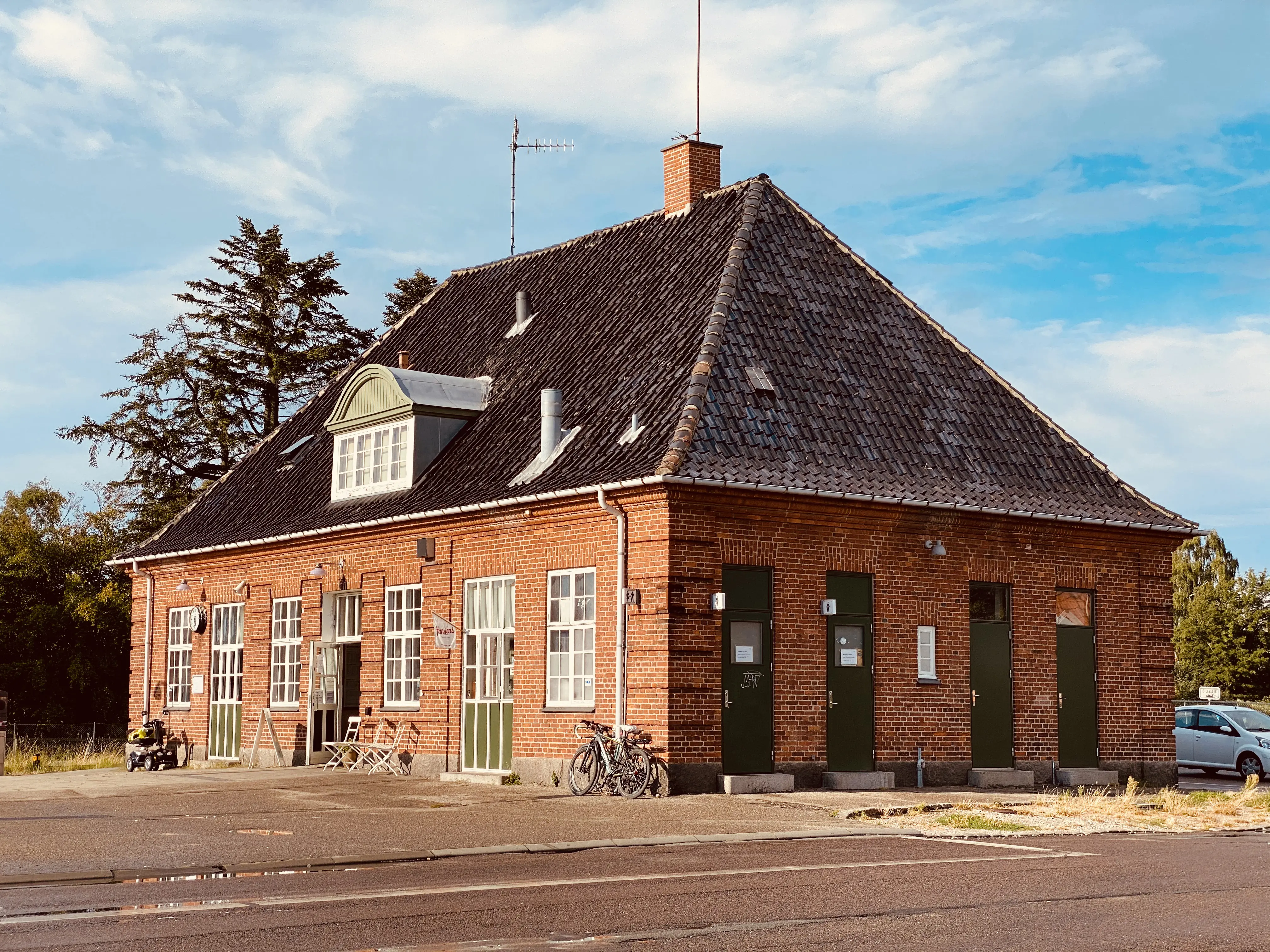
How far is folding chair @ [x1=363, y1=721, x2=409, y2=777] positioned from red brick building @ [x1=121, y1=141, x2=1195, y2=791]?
21 cm

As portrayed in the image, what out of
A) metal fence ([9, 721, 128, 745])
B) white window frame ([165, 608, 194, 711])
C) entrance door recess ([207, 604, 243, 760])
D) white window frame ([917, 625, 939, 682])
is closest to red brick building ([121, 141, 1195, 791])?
white window frame ([917, 625, 939, 682])

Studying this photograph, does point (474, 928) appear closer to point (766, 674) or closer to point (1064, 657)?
point (766, 674)

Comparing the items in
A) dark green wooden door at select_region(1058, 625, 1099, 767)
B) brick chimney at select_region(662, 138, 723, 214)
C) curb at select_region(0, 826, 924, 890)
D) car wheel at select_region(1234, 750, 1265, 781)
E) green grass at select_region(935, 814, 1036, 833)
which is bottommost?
car wheel at select_region(1234, 750, 1265, 781)

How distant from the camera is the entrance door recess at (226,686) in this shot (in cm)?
2967

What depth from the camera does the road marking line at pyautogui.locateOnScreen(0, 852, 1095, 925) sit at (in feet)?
32.3

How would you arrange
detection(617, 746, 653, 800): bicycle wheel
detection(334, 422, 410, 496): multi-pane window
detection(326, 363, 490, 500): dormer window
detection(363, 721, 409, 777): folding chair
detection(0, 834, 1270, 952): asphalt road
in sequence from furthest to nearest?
detection(334, 422, 410, 496): multi-pane window < detection(326, 363, 490, 500): dormer window < detection(363, 721, 409, 777): folding chair < detection(617, 746, 653, 800): bicycle wheel < detection(0, 834, 1270, 952): asphalt road

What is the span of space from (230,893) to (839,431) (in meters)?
13.2

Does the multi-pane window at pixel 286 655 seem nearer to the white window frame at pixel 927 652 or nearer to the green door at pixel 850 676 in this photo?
the green door at pixel 850 676

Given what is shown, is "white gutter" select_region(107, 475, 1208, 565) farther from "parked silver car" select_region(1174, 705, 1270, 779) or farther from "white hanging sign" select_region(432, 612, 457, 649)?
"parked silver car" select_region(1174, 705, 1270, 779)

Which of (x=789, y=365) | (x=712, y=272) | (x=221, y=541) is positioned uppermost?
(x=712, y=272)

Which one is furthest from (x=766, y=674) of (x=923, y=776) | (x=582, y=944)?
(x=582, y=944)

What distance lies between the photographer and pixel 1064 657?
2392 centimetres

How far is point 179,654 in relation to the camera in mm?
32031

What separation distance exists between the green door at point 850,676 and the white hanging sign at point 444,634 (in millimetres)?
5779
